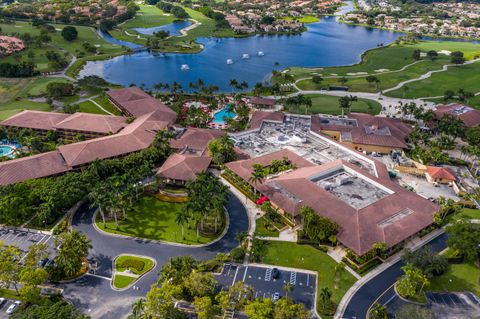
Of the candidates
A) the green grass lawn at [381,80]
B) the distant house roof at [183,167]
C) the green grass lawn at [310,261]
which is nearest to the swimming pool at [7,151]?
the distant house roof at [183,167]

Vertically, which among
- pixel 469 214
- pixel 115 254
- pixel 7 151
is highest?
pixel 7 151

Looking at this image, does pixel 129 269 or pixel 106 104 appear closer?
pixel 129 269

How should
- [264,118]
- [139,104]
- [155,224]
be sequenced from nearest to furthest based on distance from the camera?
[155,224]
[264,118]
[139,104]

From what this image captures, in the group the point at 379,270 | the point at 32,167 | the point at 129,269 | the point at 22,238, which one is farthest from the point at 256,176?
the point at 32,167

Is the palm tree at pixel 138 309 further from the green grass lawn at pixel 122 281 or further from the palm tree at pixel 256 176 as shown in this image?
the palm tree at pixel 256 176

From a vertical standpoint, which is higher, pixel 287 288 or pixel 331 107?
pixel 287 288

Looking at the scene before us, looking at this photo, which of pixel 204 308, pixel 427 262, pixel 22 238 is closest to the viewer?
pixel 204 308

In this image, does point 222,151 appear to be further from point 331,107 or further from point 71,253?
point 331,107

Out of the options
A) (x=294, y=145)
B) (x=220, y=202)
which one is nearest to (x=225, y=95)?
(x=294, y=145)
